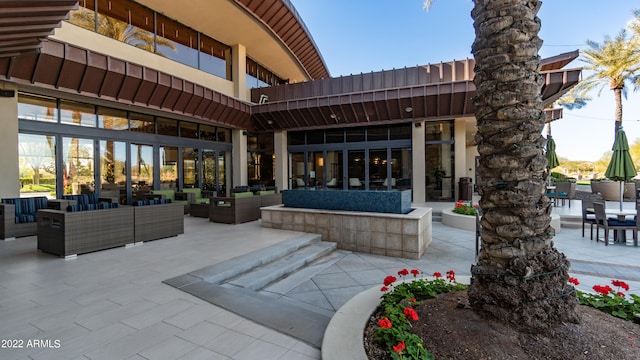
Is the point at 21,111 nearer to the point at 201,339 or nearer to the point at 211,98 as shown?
the point at 211,98

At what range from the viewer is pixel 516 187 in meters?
2.21

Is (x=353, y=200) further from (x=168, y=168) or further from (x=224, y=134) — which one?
(x=224, y=134)

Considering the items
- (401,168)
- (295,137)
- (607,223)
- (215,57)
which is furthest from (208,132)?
(607,223)

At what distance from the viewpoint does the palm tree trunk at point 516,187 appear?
7.07 feet

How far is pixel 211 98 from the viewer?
11.3 meters

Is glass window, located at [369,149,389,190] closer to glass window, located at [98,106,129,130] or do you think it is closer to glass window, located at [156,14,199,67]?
glass window, located at [156,14,199,67]

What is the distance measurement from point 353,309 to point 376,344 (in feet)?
2.02

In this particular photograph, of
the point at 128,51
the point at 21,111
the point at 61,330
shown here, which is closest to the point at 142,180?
the point at 21,111

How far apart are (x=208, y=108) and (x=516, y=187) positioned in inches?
463

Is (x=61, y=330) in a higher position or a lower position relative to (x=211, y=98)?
lower

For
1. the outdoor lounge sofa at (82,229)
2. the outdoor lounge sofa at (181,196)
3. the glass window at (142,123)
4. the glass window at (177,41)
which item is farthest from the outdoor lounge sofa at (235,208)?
the glass window at (177,41)

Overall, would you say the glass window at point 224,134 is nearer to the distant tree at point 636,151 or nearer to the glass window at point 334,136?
the glass window at point 334,136

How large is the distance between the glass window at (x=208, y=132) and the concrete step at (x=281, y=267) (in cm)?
943

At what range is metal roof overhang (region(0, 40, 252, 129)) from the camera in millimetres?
7039
